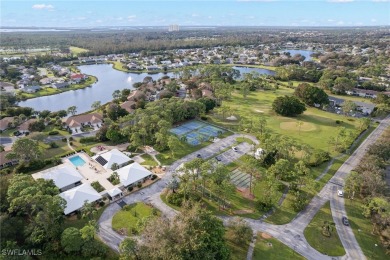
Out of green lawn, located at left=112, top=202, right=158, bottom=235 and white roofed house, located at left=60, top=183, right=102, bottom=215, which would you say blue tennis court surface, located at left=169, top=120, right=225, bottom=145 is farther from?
white roofed house, located at left=60, top=183, right=102, bottom=215

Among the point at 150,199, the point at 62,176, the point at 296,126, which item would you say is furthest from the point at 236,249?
the point at 296,126

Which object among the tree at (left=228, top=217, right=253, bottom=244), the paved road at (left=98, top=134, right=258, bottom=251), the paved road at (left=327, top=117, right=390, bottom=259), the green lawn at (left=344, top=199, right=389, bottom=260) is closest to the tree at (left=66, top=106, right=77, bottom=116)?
the paved road at (left=98, top=134, right=258, bottom=251)

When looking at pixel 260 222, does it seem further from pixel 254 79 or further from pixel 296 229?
pixel 254 79

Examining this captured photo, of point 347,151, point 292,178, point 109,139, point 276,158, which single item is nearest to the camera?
point 292,178

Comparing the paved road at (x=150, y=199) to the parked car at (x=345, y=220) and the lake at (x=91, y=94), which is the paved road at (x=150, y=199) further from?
the lake at (x=91, y=94)

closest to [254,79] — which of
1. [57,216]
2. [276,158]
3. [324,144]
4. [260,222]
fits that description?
[324,144]

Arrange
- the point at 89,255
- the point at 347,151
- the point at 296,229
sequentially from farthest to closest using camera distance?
the point at 347,151 < the point at 296,229 < the point at 89,255
